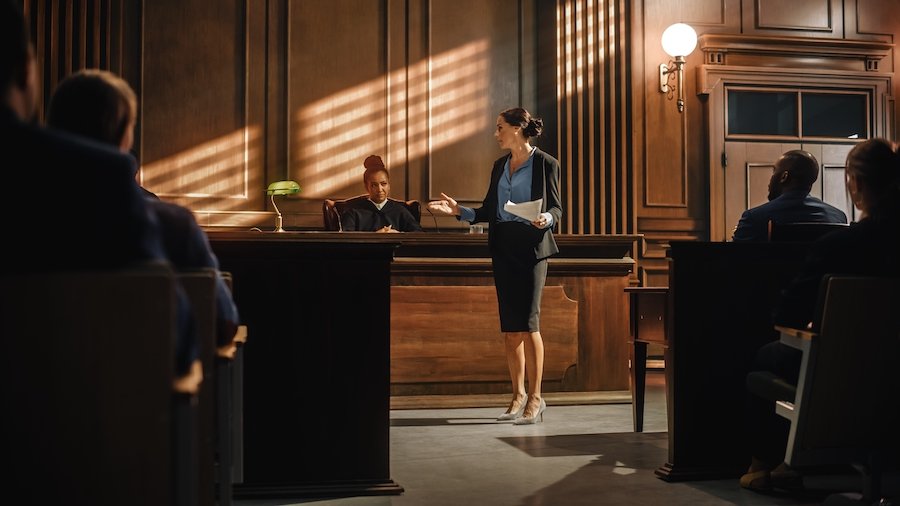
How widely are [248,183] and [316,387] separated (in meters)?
3.97

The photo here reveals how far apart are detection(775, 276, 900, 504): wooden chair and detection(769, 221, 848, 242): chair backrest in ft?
2.72

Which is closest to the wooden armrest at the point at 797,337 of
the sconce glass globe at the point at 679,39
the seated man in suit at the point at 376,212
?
the seated man in suit at the point at 376,212

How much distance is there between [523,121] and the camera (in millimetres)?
4703

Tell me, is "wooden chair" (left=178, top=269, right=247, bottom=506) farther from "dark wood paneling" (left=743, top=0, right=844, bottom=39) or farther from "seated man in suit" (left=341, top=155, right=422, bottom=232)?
"dark wood paneling" (left=743, top=0, right=844, bottom=39)

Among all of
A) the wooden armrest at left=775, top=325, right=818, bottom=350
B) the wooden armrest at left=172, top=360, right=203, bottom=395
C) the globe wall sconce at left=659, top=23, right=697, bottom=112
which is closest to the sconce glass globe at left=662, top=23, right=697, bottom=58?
the globe wall sconce at left=659, top=23, right=697, bottom=112

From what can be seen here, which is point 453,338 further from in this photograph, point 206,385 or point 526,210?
point 206,385

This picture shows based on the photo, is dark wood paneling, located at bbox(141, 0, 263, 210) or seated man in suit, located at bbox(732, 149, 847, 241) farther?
dark wood paneling, located at bbox(141, 0, 263, 210)

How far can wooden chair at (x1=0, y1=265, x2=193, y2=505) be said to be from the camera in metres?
1.41

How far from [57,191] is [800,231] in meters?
2.72

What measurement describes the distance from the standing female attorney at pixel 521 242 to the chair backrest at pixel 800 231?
135 centimetres

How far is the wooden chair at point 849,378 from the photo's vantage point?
253 cm

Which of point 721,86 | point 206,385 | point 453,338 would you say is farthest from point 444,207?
point 721,86

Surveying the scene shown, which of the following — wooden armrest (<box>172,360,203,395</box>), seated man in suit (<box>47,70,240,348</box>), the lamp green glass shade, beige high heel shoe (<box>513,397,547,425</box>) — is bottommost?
beige high heel shoe (<box>513,397,547,425</box>)

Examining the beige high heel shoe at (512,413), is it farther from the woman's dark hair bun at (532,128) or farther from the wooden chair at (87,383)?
the wooden chair at (87,383)
